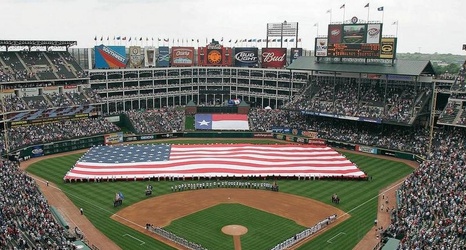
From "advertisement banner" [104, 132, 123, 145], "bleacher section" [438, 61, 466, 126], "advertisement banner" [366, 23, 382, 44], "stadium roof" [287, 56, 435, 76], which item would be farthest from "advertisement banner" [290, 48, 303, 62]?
"advertisement banner" [104, 132, 123, 145]

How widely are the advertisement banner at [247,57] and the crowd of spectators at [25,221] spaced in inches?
2690

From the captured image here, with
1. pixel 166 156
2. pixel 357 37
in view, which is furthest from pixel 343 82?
pixel 166 156

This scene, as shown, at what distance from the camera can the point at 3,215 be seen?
31.4 meters

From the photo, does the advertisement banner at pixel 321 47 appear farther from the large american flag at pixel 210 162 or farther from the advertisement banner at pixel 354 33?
the large american flag at pixel 210 162

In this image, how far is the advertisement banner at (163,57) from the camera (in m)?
96.6

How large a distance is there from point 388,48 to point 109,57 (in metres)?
55.1

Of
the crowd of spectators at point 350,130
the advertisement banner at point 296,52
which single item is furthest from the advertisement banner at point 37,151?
the advertisement banner at point 296,52

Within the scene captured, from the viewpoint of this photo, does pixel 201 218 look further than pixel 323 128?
No

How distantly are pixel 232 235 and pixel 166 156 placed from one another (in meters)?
26.4

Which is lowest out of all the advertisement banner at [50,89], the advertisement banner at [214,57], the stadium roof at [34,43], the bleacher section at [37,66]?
the advertisement banner at [50,89]

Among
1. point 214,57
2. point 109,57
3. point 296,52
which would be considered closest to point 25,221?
point 109,57

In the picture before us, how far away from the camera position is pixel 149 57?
95.6 m

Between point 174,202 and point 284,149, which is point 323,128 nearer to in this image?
point 284,149

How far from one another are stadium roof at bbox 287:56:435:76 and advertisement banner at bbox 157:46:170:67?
31856mm
